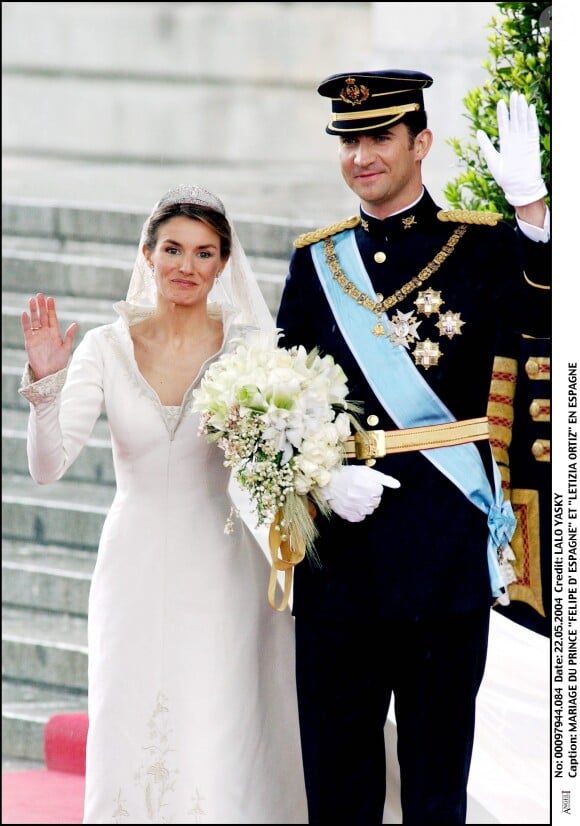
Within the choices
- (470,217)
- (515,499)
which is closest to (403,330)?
(470,217)

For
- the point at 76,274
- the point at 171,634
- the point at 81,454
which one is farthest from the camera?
the point at 76,274

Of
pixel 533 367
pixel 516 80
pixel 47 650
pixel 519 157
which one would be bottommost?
pixel 47 650

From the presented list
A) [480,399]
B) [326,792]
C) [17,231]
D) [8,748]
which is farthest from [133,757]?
[17,231]

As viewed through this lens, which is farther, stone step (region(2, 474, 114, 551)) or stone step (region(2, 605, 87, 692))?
stone step (region(2, 474, 114, 551))

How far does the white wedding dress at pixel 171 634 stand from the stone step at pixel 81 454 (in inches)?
127

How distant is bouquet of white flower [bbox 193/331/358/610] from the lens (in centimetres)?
314

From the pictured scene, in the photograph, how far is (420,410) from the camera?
3242 millimetres

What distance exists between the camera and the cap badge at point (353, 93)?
3.23 metres

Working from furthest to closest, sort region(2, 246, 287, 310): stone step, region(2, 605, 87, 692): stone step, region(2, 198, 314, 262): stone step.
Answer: region(2, 198, 314, 262): stone step, region(2, 246, 287, 310): stone step, region(2, 605, 87, 692): stone step

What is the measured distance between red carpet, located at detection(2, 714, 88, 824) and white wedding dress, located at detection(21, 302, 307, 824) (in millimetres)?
1110

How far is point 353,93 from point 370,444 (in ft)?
2.48

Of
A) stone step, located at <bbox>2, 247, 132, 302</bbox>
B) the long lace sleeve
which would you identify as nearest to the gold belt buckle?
the long lace sleeve

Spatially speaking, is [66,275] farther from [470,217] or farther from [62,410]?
[470,217]

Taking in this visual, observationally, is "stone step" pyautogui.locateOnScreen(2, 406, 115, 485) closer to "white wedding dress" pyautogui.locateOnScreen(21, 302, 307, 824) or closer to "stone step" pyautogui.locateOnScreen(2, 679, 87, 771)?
"stone step" pyautogui.locateOnScreen(2, 679, 87, 771)
